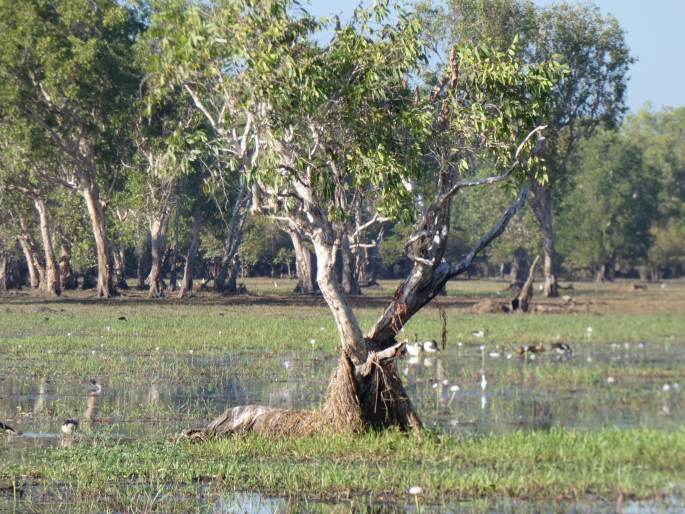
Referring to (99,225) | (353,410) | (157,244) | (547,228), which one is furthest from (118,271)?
(353,410)

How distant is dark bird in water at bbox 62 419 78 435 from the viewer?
15682 millimetres

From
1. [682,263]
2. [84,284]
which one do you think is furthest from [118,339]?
[682,263]

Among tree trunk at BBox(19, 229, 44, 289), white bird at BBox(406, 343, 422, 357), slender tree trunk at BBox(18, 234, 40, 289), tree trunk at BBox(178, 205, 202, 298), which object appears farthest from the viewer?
slender tree trunk at BBox(18, 234, 40, 289)

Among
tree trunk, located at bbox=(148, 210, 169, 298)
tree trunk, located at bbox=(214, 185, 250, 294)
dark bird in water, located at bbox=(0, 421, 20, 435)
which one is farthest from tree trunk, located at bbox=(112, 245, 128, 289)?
dark bird in water, located at bbox=(0, 421, 20, 435)

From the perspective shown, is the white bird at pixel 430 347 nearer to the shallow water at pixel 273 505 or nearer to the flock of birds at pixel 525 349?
the flock of birds at pixel 525 349

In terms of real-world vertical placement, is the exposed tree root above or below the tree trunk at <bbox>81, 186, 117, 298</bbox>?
below

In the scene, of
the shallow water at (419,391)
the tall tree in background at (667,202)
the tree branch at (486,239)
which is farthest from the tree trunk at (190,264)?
the tall tree in background at (667,202)

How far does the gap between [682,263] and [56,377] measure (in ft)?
346

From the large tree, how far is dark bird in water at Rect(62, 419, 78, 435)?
2036 millimetres

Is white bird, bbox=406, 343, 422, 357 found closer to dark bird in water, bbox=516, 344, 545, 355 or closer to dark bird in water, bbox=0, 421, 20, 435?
dark bird in water, bbox=516, 344, 545, 355

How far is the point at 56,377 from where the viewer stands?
2238cm

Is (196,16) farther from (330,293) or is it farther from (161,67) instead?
(330,293)

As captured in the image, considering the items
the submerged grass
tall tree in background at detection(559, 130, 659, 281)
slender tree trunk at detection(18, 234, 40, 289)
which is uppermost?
tall tree in background at detection(559, 130, 659, 281)

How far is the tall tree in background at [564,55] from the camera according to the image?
5550cm
